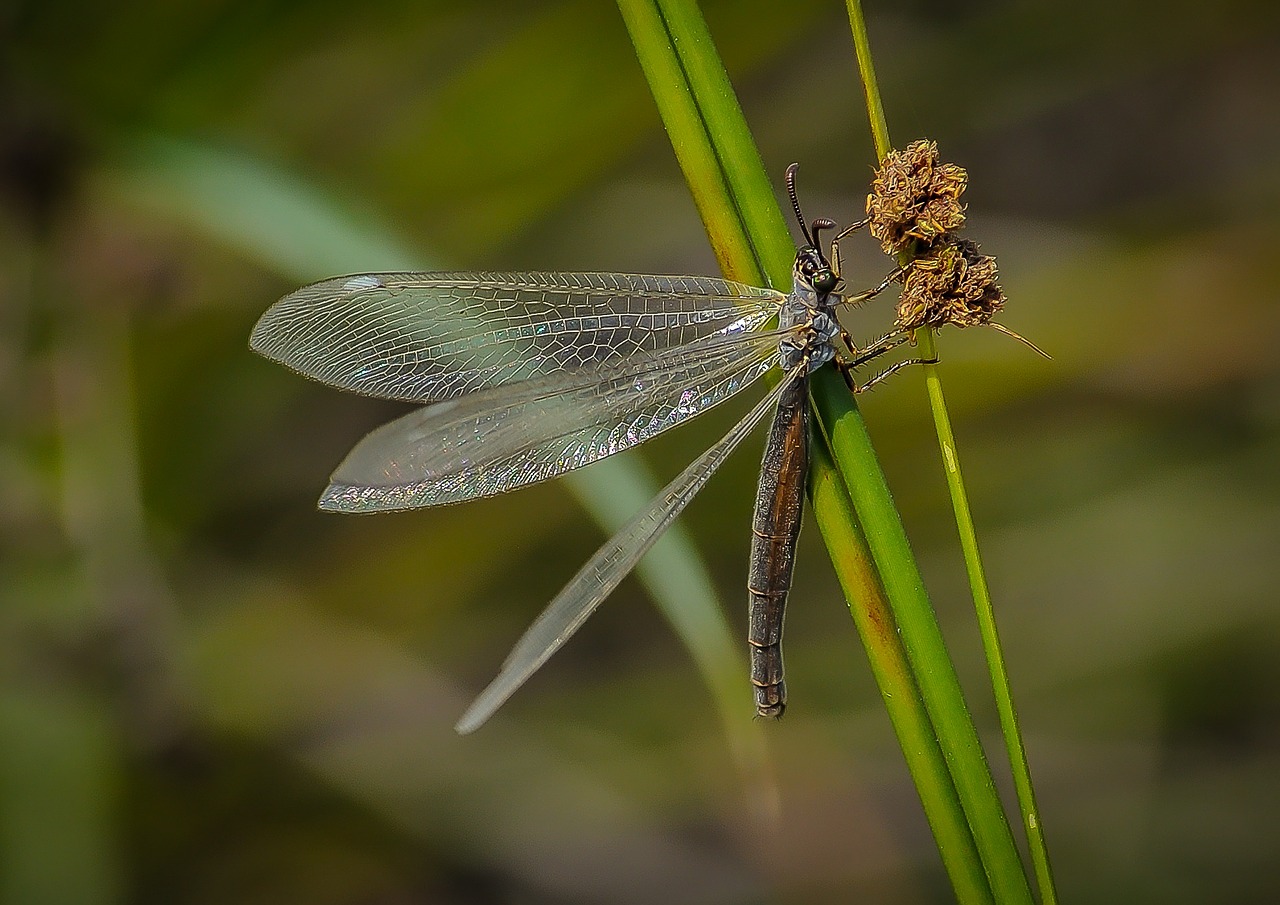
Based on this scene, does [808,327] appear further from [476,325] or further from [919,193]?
[476,325]

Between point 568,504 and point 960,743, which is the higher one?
point 568,504

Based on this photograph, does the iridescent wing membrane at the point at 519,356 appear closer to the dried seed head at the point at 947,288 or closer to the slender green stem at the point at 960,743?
the dried seed head at the point at 947,288

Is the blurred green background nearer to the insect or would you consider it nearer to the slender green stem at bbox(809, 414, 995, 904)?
the insect

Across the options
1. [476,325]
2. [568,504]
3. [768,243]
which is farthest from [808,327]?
[568,504]

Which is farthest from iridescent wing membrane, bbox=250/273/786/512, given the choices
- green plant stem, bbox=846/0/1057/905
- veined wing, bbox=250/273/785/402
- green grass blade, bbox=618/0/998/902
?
green plant stem, bbox=846/0/1057/905

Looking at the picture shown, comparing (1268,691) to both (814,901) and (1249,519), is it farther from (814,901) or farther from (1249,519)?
(814,901)
